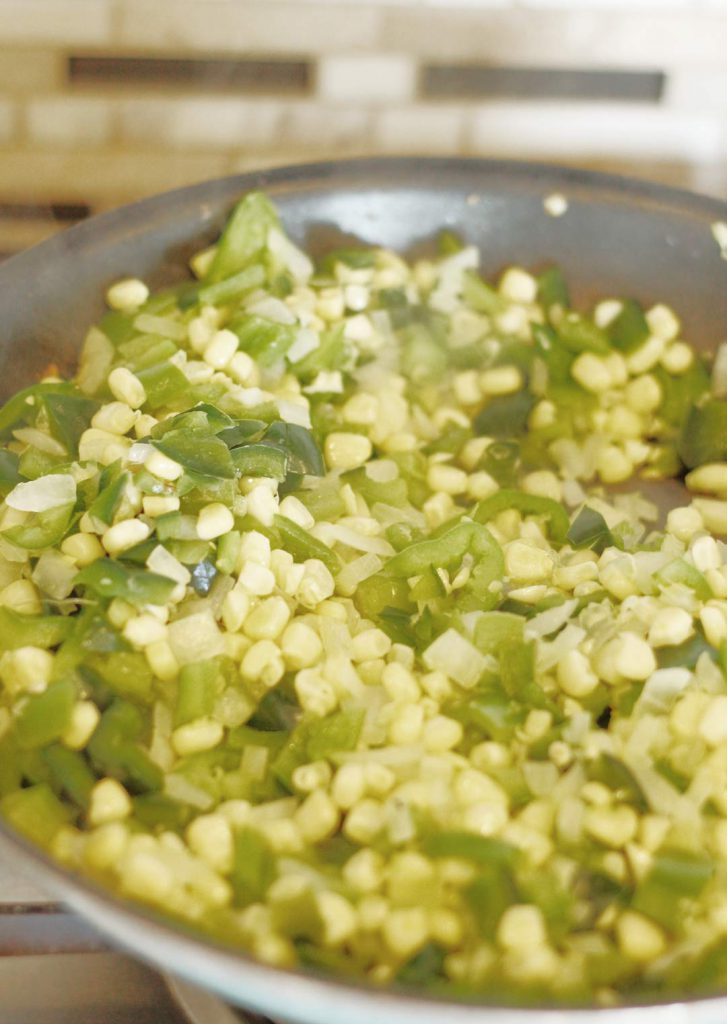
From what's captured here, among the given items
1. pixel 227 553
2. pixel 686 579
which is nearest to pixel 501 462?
pixel 686 579

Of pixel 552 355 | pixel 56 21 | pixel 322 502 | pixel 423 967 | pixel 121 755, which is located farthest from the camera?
pixel 56 21

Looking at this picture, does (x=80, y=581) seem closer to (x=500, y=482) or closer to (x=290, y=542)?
(x=290, y=542)

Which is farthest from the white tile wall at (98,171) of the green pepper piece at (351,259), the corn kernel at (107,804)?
the corn kernel at (107,804)

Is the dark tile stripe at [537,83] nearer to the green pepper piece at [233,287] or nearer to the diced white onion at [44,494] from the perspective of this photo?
the green pepper piece at [233,287]

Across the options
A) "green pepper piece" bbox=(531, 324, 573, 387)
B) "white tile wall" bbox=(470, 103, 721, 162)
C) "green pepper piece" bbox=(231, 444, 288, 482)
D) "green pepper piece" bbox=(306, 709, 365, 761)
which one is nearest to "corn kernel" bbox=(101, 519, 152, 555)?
"green pepper piece" bbox=(231, 444, 288, 482)

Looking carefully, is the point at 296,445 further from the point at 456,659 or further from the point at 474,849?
the point at 474,849

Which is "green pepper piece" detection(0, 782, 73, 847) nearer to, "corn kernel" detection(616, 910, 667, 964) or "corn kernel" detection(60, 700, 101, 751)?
"corn kernel" detection(60, 700, 101, 751)
